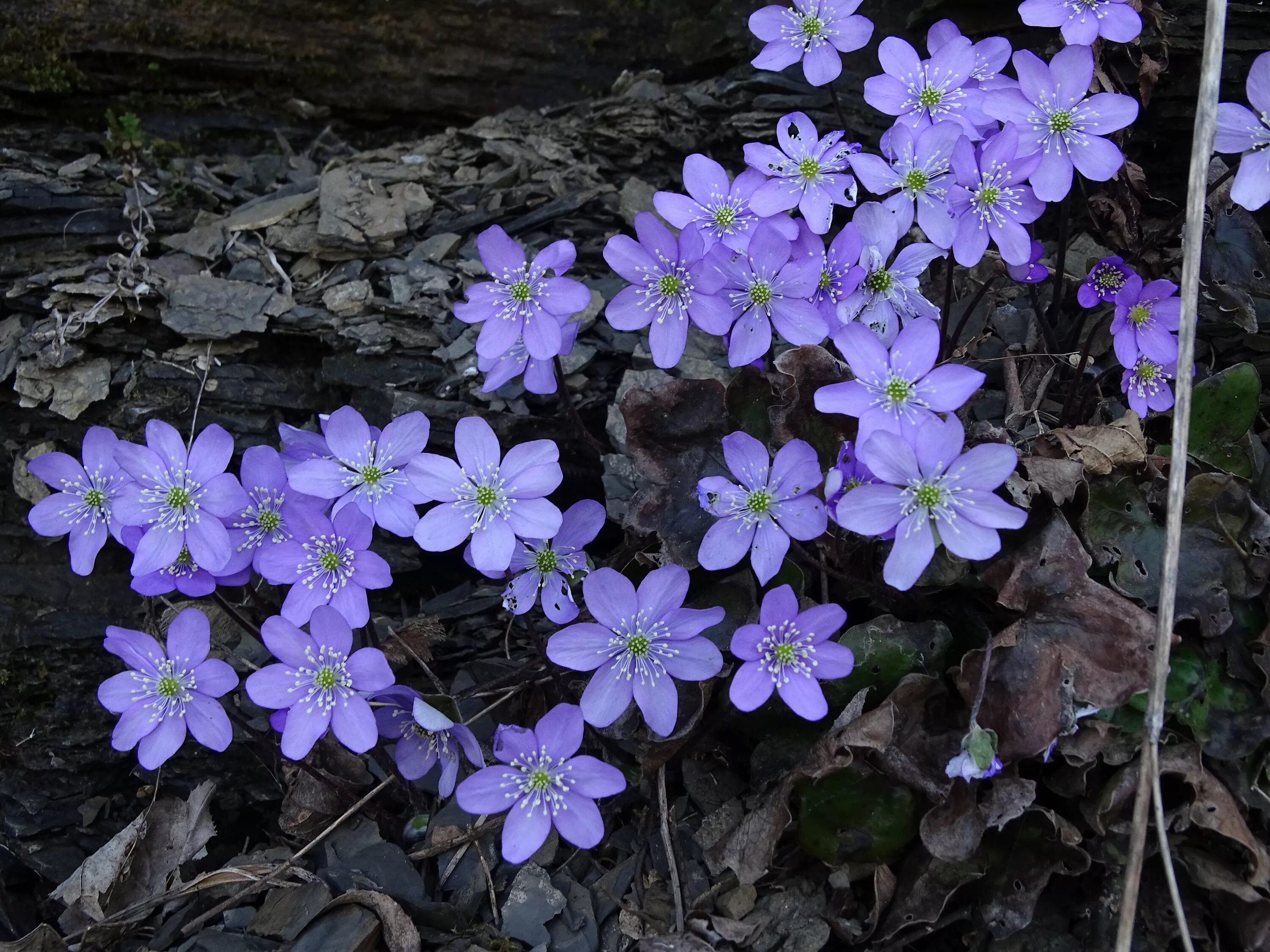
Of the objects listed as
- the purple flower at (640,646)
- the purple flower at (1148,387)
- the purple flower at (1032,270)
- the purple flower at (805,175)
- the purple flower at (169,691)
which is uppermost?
the purple flower at (805,175)

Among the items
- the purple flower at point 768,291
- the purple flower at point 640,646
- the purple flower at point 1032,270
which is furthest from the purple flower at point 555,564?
the purple flower at point 1032,270

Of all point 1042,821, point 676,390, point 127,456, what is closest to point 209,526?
point 127,456

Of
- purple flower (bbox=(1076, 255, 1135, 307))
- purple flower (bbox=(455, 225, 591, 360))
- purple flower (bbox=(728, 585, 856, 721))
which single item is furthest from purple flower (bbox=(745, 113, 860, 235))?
purple flower (bbox=(728, 585, 856, 721))

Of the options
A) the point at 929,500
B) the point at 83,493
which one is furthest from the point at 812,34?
the point at 83,493

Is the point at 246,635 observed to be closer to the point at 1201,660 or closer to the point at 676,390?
the point at 676,390

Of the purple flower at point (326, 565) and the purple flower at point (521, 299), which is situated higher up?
the purple flower at point (521, 299)

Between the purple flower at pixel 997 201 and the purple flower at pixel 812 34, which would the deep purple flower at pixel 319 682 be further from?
the purple flower at pixel 812 34

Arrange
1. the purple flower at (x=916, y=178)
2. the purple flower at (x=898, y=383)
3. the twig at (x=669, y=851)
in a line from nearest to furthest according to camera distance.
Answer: the purple flower at (x=898, y=383)
the twig at (x=669, y=851)
the purple flower at (x=916, y=178)

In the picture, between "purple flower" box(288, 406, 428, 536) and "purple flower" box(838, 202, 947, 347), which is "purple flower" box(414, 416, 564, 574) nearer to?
"purple flower" box(288, 406, 428, 536)
